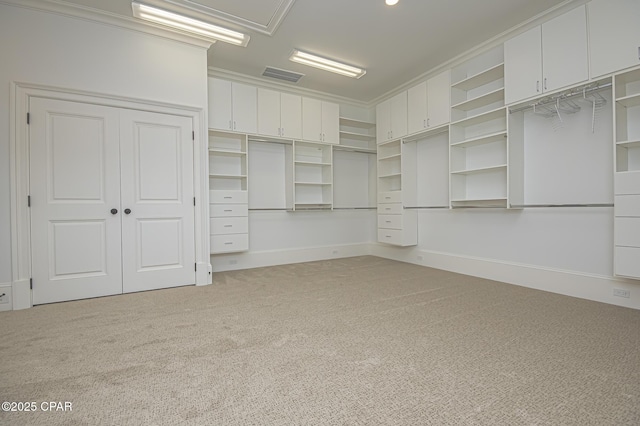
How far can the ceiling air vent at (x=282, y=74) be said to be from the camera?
4.54 meters

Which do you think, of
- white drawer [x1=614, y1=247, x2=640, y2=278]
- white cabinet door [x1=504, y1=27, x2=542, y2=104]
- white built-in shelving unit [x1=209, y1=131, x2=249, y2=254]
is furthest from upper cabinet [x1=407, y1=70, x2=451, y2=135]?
white built-in shelving unit [x1=209, y1=131, x2=249, y2=254]

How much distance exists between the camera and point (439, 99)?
13.8 feet

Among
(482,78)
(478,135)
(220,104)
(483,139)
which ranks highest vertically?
(482,78)

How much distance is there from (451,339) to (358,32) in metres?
3.46

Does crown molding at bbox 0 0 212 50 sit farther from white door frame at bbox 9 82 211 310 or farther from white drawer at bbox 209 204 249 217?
white drawer at bbox 209 204 249 217

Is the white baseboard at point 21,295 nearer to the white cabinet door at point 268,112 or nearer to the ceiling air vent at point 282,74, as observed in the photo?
the white cabinet door at point 268,112

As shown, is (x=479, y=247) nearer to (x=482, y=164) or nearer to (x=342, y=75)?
(x=482, y=164)

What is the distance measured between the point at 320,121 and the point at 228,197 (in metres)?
2.07

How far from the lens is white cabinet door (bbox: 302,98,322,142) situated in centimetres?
494

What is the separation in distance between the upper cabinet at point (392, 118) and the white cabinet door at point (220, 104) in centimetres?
258

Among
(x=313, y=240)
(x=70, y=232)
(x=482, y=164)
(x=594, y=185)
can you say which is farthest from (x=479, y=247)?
(x=70, y=232)

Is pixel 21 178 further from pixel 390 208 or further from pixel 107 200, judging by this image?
pixel 390 208

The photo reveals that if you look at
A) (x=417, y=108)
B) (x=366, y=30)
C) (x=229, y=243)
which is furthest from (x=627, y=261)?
(x=229, y=243)

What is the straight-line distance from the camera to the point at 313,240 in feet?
17.9
